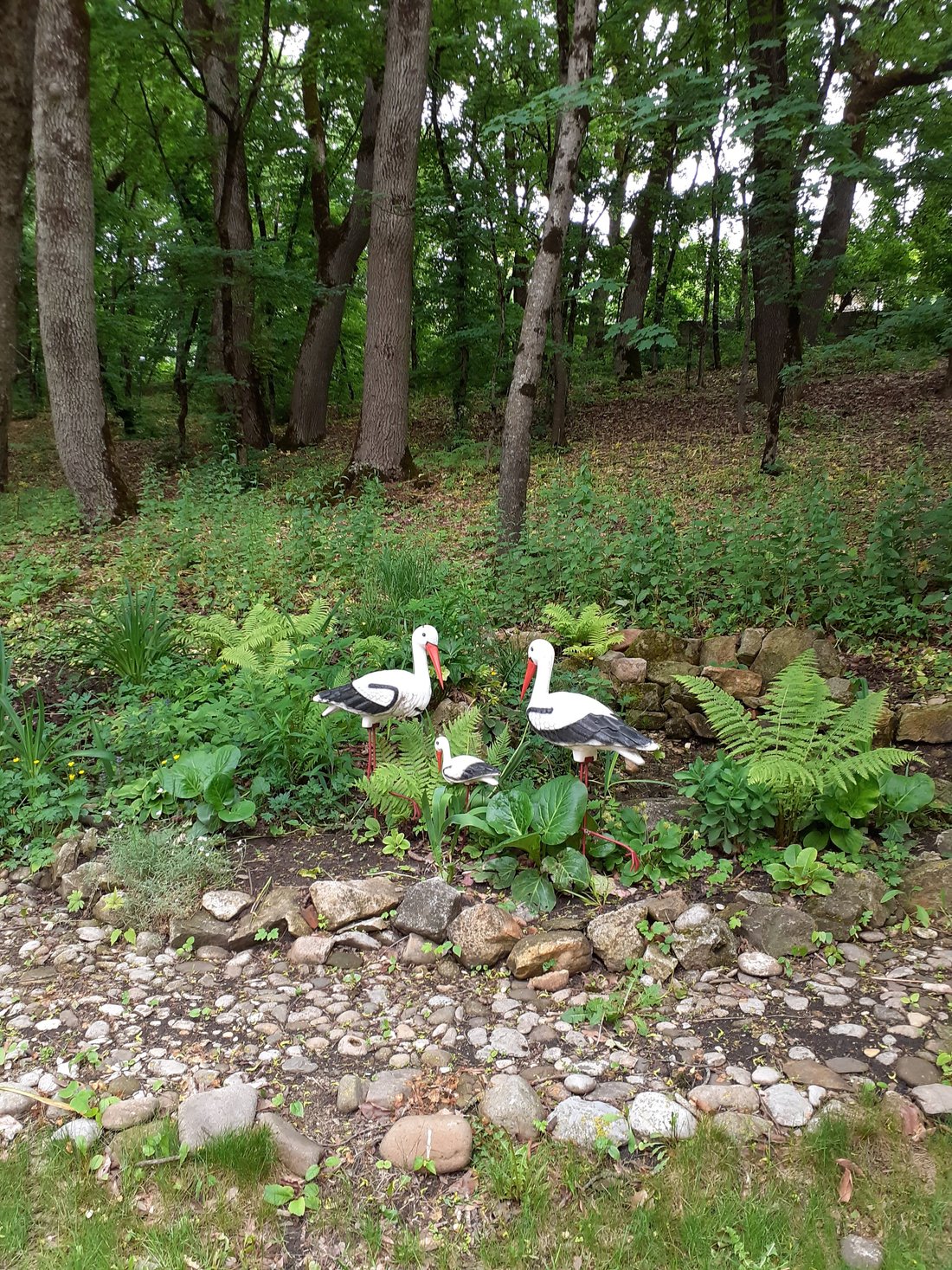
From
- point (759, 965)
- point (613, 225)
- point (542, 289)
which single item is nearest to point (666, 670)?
point (759, 965)

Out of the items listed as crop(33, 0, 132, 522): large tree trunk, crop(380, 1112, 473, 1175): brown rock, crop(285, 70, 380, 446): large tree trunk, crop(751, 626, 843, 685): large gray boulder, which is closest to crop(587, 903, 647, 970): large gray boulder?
crop(380, 1112, 473, 1175): brown rock

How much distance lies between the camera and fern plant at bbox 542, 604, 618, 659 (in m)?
4.53

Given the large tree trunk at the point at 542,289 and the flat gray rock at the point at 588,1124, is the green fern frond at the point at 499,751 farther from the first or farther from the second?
the large tree trunk at the point at 542,289

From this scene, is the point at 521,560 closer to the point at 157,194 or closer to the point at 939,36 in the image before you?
the point at 939,36

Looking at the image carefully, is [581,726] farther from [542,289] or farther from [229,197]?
[229,197]

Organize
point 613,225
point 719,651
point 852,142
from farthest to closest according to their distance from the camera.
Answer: point 613,225 < point 852,142 < point 719,651

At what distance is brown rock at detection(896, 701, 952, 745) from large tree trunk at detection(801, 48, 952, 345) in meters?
4.60

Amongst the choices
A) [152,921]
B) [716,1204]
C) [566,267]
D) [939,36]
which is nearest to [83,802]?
[152,921]

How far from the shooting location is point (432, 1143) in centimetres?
200

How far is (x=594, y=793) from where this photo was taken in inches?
145

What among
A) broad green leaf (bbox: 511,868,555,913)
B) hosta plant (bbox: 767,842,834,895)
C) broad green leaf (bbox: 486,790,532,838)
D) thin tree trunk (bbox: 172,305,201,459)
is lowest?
broad green leaf (bbox: 511,868,555,913)

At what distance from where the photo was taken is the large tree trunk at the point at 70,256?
7.71 metres

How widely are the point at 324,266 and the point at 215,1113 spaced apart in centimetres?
1368

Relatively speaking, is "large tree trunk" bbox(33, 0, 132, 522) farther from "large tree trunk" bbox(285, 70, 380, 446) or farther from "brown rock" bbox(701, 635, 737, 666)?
"brown rock" bbox(701, 635, 737, 666)
